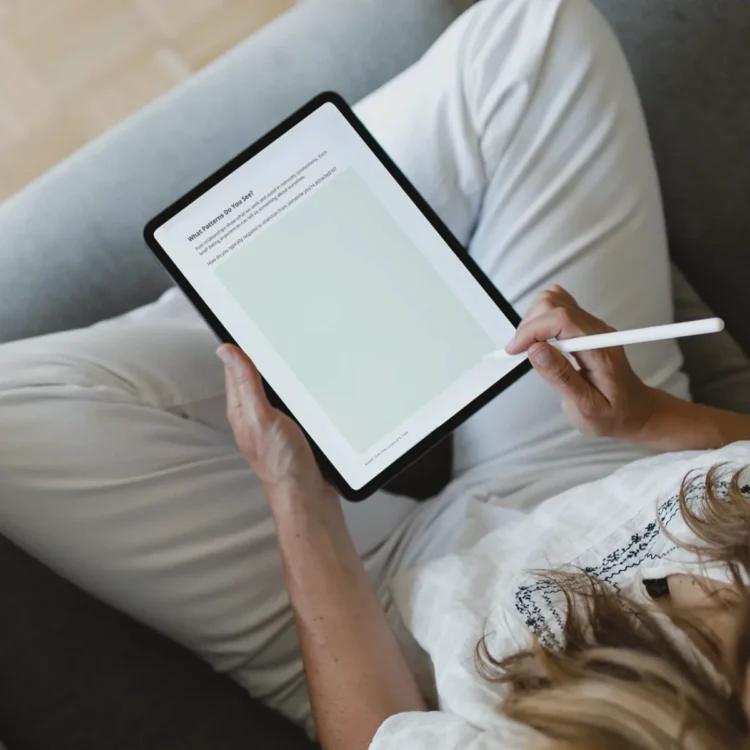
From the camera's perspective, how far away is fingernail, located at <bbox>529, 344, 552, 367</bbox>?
566 mm

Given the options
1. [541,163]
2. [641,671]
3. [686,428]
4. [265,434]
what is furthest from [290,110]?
[641,671]

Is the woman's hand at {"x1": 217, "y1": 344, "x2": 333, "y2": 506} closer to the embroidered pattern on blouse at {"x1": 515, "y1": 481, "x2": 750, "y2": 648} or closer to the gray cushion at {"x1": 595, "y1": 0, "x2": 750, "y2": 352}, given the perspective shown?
the embroidered pattern on blouse at {"x1": 515, "y1": 481, "x2": 750, "y2": 648}

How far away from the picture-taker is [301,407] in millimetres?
618

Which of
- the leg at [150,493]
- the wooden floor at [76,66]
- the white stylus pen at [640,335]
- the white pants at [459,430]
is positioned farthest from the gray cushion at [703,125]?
the wooden floor at [76,66]

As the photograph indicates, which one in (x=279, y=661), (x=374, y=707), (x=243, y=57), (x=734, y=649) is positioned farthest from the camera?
(x=243, y=57)

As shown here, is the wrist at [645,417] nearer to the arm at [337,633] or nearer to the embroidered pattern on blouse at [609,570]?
the embroidered pattern on blouse at [609,570]

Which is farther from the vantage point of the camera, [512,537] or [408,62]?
[408,62]

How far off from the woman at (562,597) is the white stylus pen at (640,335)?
0.10 ft

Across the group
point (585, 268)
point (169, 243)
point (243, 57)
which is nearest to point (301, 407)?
point (169, 243)

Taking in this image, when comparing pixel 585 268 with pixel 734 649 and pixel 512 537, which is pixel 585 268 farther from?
pixel 734 649

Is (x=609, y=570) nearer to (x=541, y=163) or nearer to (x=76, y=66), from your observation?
(x=541, y=163)

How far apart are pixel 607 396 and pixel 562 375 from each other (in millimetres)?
59

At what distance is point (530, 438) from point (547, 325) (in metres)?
0.17

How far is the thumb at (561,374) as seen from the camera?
22.4 inches
